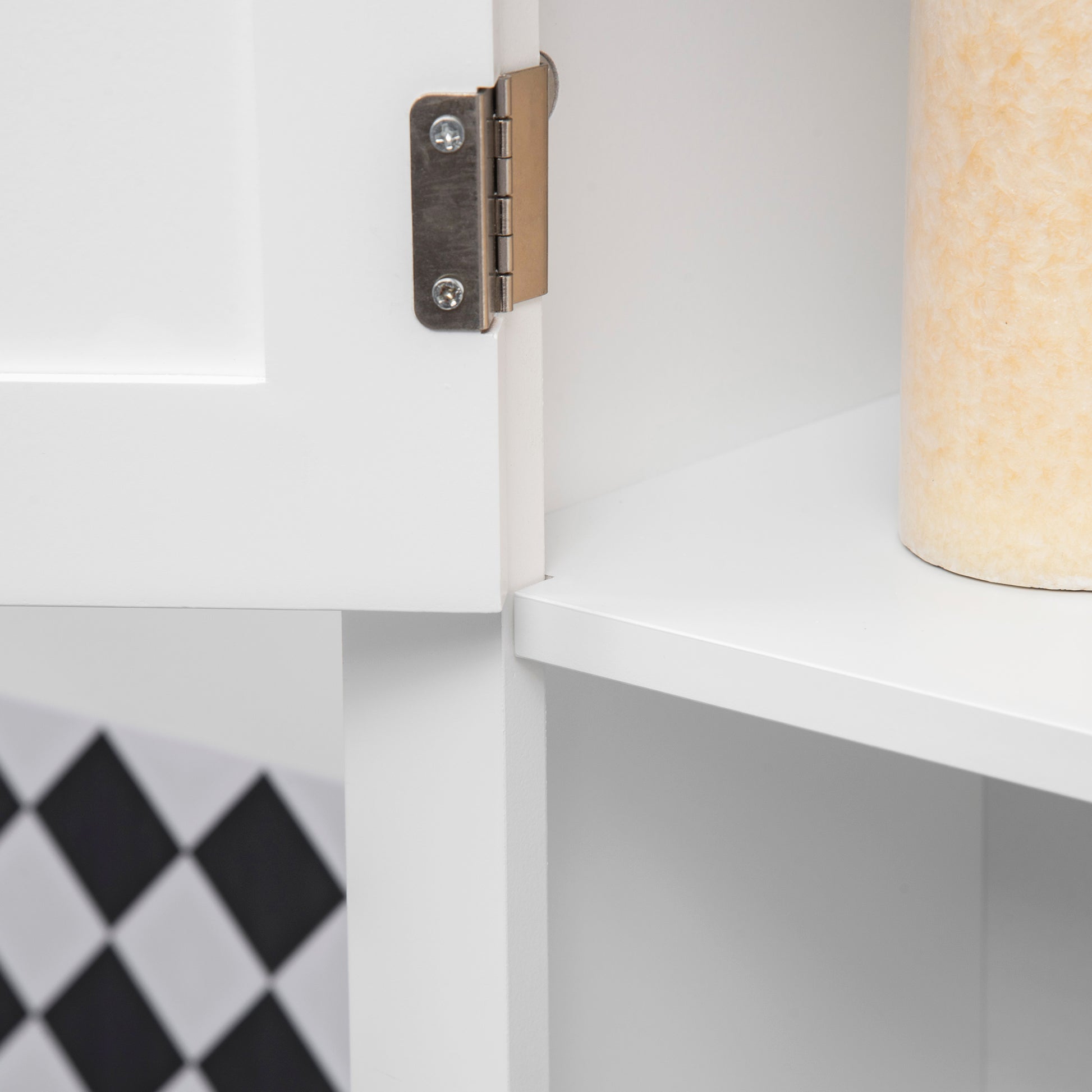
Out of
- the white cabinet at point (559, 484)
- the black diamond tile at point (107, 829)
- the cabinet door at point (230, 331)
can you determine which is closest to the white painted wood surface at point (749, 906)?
the white cabinet at point (559, 484)

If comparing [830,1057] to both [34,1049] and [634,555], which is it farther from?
[34,1049]

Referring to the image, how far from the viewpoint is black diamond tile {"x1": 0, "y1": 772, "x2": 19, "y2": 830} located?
3.12ft

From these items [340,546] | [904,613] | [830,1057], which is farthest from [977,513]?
[830,1057]

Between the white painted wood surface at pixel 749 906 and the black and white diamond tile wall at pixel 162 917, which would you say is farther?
the black and white diamond tile wall at pixel 162 917

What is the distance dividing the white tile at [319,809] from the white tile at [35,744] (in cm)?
16

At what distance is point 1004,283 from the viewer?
310 millimetres

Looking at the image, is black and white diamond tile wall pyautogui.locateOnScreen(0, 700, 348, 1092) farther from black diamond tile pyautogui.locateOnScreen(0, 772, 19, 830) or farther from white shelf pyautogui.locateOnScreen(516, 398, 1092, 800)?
white shelf pyautogui.locateOnScreen(516, 398, 1092, 800)

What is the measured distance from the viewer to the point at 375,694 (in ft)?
1.16

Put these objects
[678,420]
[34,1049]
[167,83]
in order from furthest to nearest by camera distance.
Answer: [34,1049] → [678,420] → [167,83]

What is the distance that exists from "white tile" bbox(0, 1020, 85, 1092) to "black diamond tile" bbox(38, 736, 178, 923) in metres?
0.12

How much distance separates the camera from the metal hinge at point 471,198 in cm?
28

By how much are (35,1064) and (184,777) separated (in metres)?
0.26

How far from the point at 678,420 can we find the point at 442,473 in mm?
148

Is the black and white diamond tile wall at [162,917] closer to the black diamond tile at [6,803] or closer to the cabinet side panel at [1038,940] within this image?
the black diamond tile at [6,803]
